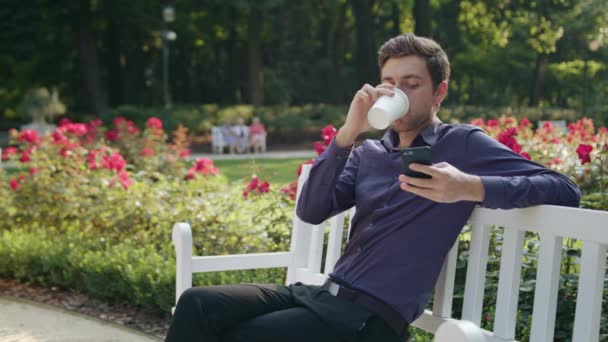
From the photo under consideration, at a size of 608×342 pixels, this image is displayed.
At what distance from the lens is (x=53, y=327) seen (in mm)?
4508

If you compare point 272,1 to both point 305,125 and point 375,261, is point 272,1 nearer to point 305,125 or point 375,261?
point 305,125

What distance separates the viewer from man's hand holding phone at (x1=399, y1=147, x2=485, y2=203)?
212cm

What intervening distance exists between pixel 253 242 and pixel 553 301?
10.8ft

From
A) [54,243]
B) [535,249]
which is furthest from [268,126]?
[535,249]

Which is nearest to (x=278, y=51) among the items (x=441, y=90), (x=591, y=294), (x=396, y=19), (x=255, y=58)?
(x=396, y=19)

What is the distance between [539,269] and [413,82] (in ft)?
2.55

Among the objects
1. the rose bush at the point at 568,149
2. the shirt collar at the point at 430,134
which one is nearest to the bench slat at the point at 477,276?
the shirt collar at the point at 430,134

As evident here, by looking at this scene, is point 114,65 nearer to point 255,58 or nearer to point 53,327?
point 255,58

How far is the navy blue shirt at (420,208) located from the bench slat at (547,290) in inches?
5.4

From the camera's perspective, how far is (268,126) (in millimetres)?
25750

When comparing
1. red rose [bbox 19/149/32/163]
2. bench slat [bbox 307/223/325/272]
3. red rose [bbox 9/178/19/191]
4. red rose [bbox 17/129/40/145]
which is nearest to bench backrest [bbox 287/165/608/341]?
bench slat [bbox 307/223/325/272]

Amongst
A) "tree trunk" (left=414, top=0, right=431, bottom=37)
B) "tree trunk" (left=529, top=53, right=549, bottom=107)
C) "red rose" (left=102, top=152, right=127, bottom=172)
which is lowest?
"red rose" (left=102, top=152, right=127, bottom=172)

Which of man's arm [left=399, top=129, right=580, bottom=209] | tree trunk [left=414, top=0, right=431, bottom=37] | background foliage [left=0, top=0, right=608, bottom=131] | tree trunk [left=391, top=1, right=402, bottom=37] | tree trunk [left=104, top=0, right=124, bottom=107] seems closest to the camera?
man's arm [left=399, top=129, right=580, bottom=209]

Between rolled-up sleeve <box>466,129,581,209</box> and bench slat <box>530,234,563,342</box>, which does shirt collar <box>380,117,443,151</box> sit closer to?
rolled-up sleeve <box>466,129,581,209</box>
